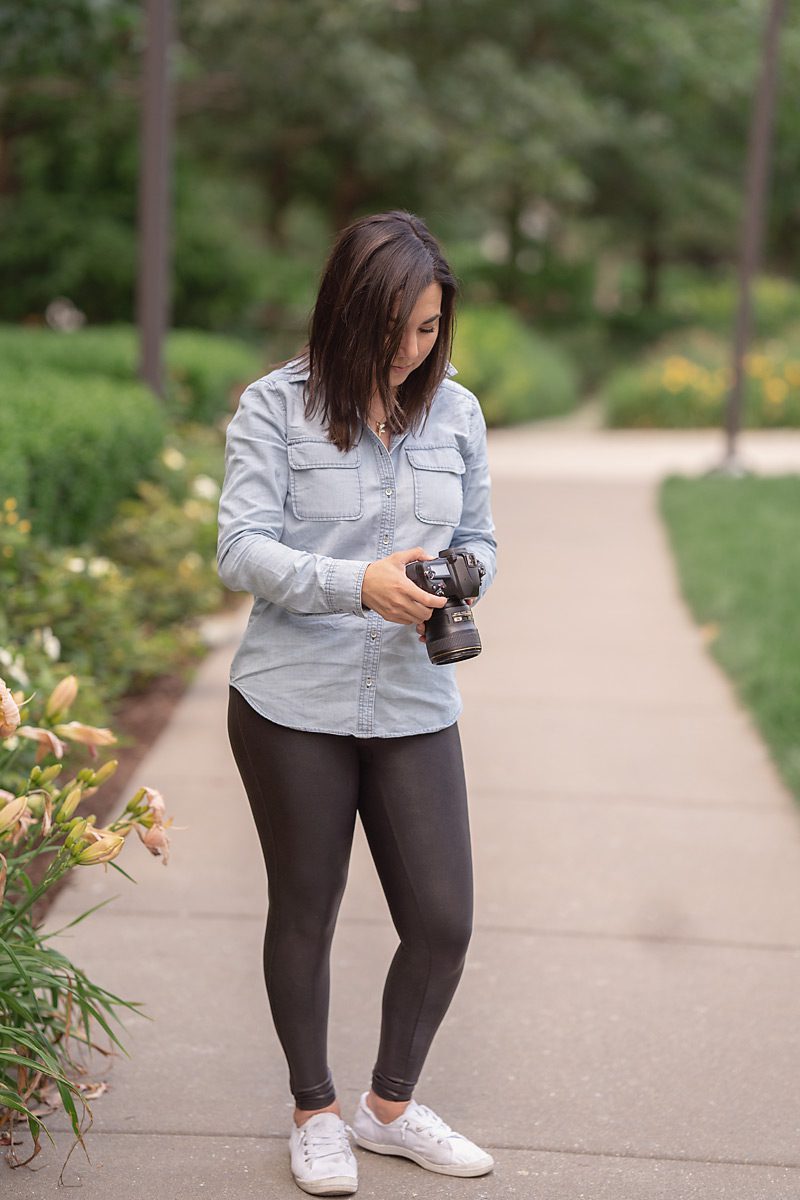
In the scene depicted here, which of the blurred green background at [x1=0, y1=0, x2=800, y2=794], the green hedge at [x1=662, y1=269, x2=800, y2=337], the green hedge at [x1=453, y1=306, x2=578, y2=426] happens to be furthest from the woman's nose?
the green hedge at [x1=662, y1=269, x2=800, y2=337]

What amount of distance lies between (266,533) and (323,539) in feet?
0.36

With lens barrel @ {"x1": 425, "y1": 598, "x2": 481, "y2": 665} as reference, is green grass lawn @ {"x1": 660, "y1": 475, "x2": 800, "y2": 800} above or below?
below

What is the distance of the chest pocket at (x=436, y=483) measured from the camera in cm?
285

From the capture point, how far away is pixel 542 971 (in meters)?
3.99

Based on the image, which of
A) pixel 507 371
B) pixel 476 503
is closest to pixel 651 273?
pixel 507 371

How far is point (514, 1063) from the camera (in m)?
3.51

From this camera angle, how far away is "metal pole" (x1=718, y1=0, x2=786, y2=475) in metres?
12.1

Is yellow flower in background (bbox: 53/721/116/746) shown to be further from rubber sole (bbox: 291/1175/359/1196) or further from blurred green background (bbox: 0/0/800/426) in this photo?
blurred green background (bbox: 0/0/800/426)

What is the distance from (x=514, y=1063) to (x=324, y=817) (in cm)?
103

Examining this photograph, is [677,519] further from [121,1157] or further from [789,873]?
[121,1157]

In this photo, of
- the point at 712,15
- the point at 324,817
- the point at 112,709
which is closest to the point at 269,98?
the point at 712,15

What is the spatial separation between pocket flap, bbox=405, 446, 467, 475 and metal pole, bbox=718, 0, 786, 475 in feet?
32.3

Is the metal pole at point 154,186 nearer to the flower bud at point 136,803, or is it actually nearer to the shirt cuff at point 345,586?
the flower bud at point 136,803

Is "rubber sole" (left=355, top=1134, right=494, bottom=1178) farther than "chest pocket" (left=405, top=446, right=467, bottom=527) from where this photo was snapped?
Yes
